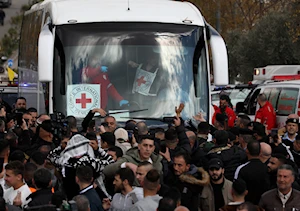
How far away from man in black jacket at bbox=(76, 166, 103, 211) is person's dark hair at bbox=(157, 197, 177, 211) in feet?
3.74

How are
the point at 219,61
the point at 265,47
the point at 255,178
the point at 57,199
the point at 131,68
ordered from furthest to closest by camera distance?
the point at 265,47 < the point at 131,68 < the point at 219,61 < the point at 255,178 < the point at 57,199

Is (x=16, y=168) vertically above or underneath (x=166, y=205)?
above

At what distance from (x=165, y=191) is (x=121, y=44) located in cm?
569

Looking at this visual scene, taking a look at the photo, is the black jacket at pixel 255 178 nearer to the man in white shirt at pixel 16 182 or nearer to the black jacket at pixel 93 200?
the black jacket at pixel 93 200

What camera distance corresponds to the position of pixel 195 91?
13.9 m

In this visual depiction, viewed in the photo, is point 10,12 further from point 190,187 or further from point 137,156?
point 190,187

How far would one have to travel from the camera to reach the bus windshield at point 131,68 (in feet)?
44.6

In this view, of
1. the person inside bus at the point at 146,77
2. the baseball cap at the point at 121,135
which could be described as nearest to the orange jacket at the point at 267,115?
the person inside bus at the point at 146,77

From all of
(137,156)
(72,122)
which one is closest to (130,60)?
(72,122)

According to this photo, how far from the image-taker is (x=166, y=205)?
7344 millimetres

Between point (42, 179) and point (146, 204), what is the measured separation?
107 centimetres

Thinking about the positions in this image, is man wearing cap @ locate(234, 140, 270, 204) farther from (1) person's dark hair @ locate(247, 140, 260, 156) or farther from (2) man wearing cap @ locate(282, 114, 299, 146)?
(2) man wearing cap @ locate(282, 114, 299, 146)

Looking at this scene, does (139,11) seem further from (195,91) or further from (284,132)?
(284,132)

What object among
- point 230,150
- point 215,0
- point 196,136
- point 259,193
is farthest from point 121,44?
point 215,0
